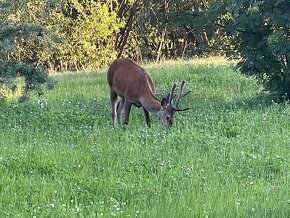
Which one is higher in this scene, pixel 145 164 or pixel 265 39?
pixel 265 39

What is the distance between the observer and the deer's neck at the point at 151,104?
12.6m

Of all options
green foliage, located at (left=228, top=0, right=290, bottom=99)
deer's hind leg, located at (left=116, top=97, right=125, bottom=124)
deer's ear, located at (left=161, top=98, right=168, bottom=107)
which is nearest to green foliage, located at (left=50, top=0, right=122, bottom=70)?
green foliage, located at (left=228, top=0, right=290, bottom=99)

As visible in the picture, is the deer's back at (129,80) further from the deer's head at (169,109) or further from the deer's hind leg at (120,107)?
the deer's head at (169,109)

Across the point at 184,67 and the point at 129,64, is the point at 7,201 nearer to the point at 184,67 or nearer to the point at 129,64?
the point at 129,64

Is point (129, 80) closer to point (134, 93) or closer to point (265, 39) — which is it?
point (134, 93)

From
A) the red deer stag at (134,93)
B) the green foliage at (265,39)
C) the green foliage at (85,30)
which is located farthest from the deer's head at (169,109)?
the green foliage at (85,30)

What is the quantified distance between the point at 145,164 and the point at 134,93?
453 cm

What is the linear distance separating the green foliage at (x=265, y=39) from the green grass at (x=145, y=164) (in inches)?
44.3

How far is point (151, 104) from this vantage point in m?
12.7

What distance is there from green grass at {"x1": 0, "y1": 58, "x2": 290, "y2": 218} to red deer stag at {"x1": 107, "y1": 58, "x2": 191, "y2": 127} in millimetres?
260

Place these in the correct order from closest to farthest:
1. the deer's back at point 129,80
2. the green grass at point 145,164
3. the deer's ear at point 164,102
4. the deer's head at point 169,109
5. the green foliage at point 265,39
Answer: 1. the green grass at point 145,164
2. the deer's head at point 169,109
3. the deer's ear at point 164,102
4. the deer's back at point 129,80
5. the green foliage at point 265,39

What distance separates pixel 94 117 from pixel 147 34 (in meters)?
21.9

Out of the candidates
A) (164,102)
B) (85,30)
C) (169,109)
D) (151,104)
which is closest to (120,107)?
(151,104)

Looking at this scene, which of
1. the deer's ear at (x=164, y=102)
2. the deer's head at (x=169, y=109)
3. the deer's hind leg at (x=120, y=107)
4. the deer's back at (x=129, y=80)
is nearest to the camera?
the deer's head at (x=169, y=109)
